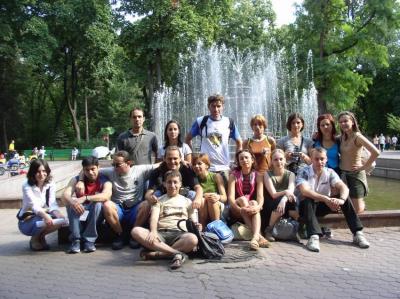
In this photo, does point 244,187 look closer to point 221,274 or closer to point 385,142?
point 221,274

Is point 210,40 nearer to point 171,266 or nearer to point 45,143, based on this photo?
point 45,143

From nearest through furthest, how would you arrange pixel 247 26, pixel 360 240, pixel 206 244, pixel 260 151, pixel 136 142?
pixel 206 244 < pixel 360 240 < pixel 260 151 < pixel 136 142 < pixel 247 26

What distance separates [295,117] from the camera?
6.40 metres

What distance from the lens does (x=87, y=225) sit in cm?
568

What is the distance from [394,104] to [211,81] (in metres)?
28.6

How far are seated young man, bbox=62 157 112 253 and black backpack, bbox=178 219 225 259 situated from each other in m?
1.16

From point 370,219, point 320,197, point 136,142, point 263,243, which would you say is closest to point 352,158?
point 320,197

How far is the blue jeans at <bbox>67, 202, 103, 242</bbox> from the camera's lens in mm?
5621

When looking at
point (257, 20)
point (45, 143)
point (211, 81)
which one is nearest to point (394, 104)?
point (257, 20)

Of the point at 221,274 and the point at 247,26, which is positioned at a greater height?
the point at 247,26

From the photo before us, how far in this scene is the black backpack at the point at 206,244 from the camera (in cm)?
507

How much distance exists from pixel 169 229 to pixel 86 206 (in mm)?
1187

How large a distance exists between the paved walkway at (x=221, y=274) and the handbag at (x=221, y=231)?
0.39 feet

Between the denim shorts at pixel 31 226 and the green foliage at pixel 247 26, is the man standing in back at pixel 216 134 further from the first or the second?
the green foliage at pixel 247 26
